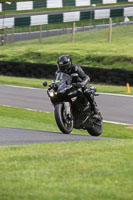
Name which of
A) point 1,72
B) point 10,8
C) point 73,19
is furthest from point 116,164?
point 10,8

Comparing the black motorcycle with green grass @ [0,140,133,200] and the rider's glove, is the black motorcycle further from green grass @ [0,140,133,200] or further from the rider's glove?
green grass @ [0,140,133,200]

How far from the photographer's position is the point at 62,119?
9.72 meters

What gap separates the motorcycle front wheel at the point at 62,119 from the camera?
958cm

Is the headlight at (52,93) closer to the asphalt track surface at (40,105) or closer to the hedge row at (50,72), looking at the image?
the asphalt track surface at (40,105)

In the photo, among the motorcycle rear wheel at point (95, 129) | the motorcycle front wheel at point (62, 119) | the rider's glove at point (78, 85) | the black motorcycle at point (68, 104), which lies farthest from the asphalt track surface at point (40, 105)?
the motorcycle rear wheel at point (95, 129)

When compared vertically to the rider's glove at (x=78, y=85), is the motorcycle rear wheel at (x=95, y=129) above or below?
below

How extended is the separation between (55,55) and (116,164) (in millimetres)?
21669

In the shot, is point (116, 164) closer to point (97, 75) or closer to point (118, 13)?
point (97, 75)

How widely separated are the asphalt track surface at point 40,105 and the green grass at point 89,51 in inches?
204

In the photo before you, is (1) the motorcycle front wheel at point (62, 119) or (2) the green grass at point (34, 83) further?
(2) the green grass at point (34, 83)

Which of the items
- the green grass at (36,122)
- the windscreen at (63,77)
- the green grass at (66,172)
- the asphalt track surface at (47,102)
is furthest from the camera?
the asphalt track surface at (47,102)

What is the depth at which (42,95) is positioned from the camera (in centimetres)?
1978

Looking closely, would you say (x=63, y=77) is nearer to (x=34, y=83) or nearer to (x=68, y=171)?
(x=68, y=171)

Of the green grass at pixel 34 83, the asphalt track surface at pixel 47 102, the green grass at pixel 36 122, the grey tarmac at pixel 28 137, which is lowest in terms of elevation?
the green grass at pixel 34 83
